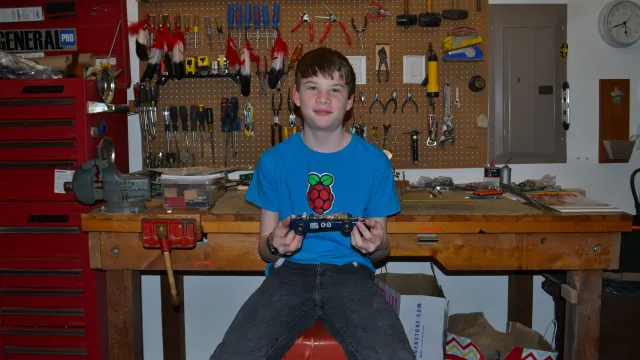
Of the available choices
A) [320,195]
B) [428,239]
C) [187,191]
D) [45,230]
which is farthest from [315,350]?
[45,230]

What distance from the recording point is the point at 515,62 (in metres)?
2.55

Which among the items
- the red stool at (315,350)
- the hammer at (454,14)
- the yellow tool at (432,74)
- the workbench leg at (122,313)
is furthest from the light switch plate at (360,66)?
the red stool at (315,350)

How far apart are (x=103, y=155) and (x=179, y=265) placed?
23.8 inches

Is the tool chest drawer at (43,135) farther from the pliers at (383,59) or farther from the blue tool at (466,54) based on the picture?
the blue tool at (466,54)

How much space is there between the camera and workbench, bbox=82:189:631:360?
72.7 inches

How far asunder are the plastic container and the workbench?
48 millimetres

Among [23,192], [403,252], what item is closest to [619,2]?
[403,252]

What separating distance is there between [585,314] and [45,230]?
2.02m

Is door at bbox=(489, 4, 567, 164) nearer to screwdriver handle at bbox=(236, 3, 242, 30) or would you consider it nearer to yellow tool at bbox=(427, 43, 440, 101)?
yellow tool at bbox=(427, 43, 440, 101)

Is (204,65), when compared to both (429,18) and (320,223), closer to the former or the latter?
(429,18)

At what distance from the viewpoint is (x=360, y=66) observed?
252 cm

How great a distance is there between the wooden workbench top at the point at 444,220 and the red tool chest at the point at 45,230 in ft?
1.06

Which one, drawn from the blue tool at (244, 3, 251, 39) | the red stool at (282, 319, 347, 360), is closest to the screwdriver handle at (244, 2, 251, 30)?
the blue tool at (244, 3, 251, 39)

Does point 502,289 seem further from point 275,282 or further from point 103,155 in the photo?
point 103,155
